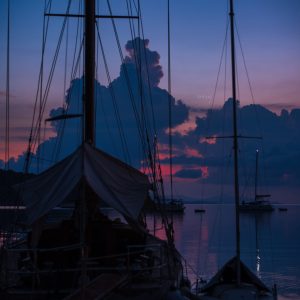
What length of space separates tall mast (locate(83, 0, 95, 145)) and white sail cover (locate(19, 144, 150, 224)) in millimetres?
2072

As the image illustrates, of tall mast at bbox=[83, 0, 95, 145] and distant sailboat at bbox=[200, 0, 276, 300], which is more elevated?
tall mast at bbox=[83, 0, 95, 145]

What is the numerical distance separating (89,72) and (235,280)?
60.9 ft

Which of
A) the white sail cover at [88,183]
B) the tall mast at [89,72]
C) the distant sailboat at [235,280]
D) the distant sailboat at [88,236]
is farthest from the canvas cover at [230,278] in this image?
the white sail cover at [88,183]

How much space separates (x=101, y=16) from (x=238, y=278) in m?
16.0

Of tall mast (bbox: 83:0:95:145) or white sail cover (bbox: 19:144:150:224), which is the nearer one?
white sail cover (bbox: 19:144:150:224)

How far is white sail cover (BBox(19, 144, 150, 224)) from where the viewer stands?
15.9 m

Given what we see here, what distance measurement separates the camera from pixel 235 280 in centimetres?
3400

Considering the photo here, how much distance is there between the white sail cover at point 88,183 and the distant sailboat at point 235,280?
52.0ft

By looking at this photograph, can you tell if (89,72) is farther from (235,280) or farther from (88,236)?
(235,280)

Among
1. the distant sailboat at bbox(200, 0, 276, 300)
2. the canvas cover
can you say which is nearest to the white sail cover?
the distant sailboat at bbox(200, 0, 276, 300)

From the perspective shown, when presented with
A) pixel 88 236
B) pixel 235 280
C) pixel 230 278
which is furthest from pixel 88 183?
pixel 230 278

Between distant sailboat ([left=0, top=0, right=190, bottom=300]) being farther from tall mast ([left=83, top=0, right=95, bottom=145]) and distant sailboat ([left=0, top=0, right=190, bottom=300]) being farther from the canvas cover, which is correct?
the canvas cover

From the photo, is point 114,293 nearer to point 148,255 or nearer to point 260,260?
point 148,255

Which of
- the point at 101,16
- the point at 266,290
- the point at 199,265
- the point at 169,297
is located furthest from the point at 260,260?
the point at 169,297
